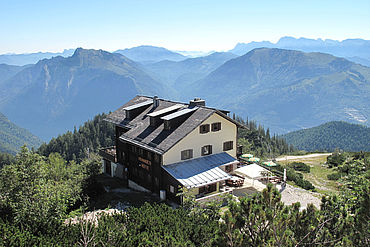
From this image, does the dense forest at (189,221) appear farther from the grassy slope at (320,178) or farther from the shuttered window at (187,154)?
the grassy slope at (320,178)

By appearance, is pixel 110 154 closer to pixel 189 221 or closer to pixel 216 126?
pixel 216 126

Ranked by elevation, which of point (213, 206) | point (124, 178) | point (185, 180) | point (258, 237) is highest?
point (258, 237)

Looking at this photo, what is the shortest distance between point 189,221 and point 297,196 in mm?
19634

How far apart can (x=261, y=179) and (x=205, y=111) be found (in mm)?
11765

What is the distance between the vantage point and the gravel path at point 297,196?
35688 mm

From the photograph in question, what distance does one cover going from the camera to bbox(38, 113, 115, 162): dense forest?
483ft

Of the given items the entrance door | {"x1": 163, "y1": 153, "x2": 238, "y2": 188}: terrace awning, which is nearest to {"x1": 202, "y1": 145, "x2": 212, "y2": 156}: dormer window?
{"x1": 163, "y1": 153, "x2": 238, "y2": 188}: terrace awning

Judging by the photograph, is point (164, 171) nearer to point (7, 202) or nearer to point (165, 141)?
point (165, 141)

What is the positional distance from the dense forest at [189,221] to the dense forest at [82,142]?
4722 inches

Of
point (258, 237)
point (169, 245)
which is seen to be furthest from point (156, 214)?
point (258, 237)

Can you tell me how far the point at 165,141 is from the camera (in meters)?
34.8

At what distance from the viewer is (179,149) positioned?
35031 millimetres

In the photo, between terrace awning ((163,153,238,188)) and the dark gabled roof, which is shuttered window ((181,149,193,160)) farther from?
the dark gabled roof

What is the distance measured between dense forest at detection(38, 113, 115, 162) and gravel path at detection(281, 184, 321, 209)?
11602 centimetres
